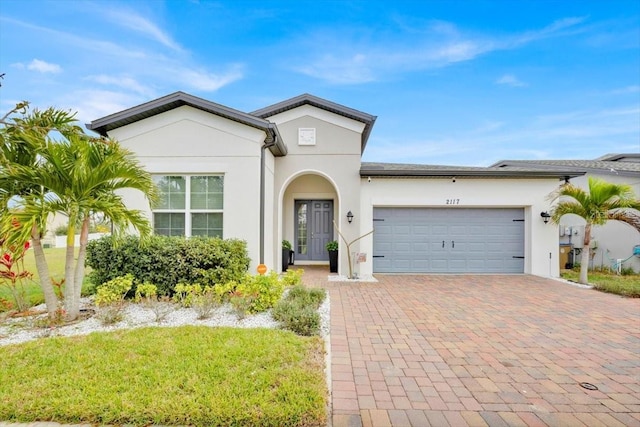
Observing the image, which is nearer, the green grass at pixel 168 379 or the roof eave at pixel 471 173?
the green grass at pixel 168 379

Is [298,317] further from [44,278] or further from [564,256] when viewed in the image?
[564,256]

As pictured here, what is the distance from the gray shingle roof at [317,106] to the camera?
1095 cm

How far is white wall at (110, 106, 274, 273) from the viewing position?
8406mm

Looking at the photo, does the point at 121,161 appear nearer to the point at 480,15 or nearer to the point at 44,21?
the point at 44,21

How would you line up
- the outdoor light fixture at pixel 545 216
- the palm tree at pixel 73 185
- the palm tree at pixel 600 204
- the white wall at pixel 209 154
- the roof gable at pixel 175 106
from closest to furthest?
the palm tree at pixel 73 185
the roof gable at pixel 175 106
the white wall at pixel 209 154
the palm tree at pixel 600 204
the outdoor light fixture at pixel 545 216

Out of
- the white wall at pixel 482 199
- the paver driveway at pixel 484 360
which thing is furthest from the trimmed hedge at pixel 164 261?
the white wall at pixel 482 199

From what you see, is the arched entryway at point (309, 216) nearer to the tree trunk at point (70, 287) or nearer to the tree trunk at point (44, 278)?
the tree trunk at point (70, 287)

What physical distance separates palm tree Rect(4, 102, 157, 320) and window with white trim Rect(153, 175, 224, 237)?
2.67 meters

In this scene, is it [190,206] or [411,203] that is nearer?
[190,206]

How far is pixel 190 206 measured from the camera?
8641 millimetres

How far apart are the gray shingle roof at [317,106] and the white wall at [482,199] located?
225 centimetres

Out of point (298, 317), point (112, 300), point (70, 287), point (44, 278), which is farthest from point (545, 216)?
point (44, 278)

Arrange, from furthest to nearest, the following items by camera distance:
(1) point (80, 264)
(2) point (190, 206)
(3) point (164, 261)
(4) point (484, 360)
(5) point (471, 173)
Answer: (5) point (471, 173) < (2) point (190, 206) < (3) point (164, 261) < (1) point (80, 264) < (4) point (484, 360)

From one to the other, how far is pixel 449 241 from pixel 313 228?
5686mm
